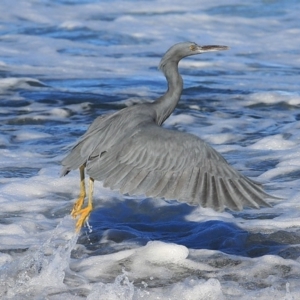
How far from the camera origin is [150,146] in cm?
487

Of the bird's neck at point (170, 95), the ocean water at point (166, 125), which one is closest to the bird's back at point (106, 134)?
the bird's neck at point (170, 95)

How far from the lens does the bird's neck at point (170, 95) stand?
5.74m

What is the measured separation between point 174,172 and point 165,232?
0.97 m

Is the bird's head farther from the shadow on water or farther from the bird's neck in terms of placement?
the shadow on water

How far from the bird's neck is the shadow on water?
0.62m

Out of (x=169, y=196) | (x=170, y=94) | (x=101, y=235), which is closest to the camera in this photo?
(x=169, y=196)

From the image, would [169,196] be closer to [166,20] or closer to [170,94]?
[170,94]

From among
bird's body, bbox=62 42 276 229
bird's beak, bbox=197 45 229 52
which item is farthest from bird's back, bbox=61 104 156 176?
bird's beak, bbox=197 45 229 52

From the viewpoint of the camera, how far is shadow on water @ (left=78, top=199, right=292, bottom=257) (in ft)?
17.1

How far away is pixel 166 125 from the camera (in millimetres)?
8398

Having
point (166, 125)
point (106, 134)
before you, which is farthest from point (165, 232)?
point (166, 125)

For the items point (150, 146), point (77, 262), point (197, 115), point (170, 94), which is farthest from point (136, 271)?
point (197, 115)

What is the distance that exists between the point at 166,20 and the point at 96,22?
126 centimetres

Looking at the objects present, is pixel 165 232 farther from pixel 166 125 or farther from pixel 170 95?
pixel 166 125
